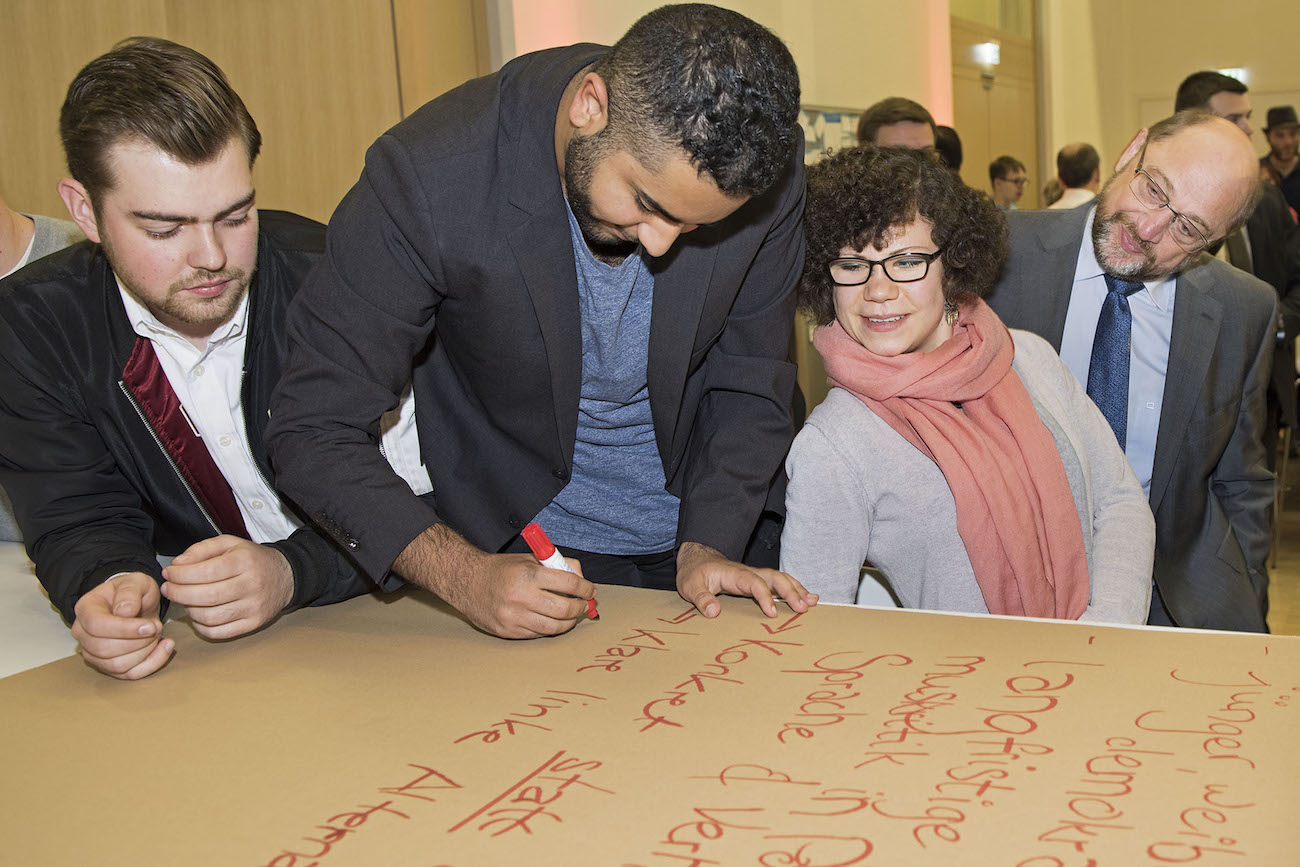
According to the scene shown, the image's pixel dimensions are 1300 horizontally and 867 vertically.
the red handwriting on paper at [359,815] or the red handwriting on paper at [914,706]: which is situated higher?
the red handwriting on paper at [359,815]

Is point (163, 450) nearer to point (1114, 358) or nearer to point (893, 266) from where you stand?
point (893, 266)

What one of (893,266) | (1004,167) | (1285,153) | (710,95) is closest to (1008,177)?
(1004,167)

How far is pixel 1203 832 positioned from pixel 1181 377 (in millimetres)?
1446

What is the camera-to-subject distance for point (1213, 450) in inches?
80.7

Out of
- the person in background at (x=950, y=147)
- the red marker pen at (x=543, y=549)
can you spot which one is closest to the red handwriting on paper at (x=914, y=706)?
the red marker pen at (x=543, y=549)

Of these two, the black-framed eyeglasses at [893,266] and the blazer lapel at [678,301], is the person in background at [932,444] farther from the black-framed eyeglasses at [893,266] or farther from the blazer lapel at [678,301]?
the blazer lapel at [678,301]

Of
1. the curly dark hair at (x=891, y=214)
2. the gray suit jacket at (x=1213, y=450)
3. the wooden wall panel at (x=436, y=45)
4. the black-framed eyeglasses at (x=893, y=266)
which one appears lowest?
the gray suit jacket at (x=1213, y=450)

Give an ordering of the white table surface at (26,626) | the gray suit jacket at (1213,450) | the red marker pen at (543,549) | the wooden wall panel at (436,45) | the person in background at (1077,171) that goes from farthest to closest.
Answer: the person in background at (1077,171), the wooden wall panel at (436,45), the gray suit jacket at (1213,450), the white table surface at (26,626), the red marker pen at (543,549)

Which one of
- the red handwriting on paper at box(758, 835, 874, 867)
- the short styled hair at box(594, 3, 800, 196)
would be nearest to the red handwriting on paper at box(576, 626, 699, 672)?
the red handwriting on paper at box(758, 835, 874, 867)

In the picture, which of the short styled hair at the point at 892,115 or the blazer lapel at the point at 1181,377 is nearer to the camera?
the blazer lapel at the point at 1181,377

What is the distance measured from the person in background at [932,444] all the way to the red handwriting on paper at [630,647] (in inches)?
16.1

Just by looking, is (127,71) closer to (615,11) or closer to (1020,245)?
(1020,245)

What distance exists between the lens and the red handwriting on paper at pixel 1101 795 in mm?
784

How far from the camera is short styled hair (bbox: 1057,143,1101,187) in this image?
5.75 m
